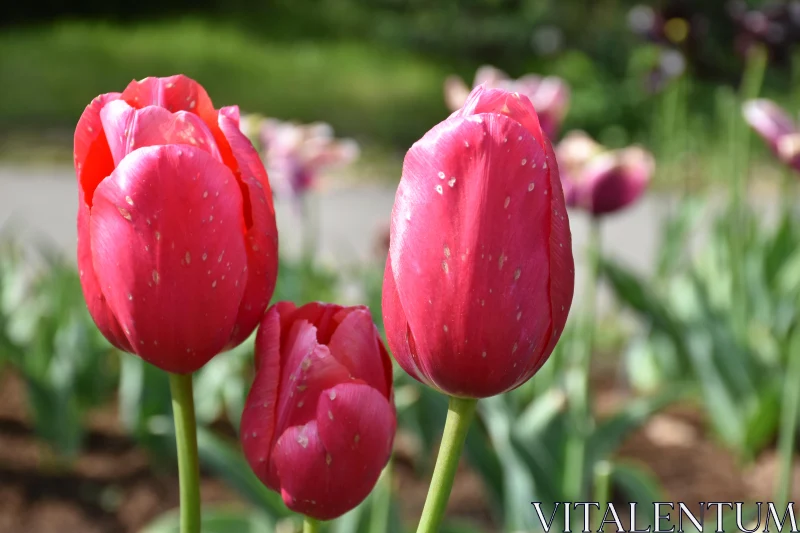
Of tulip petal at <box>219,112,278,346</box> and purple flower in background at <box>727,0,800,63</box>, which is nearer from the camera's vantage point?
tulip petal at <box>219,112,278,346</box>

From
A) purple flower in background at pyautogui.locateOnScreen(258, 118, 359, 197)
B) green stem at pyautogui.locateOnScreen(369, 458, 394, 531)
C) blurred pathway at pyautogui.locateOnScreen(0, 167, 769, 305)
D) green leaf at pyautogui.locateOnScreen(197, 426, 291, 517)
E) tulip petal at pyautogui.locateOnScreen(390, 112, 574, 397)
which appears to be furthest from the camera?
blurred pathway at pyautogui.locateOnScreen(0, 167, 769, 305)

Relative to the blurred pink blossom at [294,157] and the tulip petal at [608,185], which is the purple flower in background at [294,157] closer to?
the blurred pink blossom at [294,157]

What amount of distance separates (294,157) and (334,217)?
14.9ft

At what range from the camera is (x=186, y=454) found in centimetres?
46

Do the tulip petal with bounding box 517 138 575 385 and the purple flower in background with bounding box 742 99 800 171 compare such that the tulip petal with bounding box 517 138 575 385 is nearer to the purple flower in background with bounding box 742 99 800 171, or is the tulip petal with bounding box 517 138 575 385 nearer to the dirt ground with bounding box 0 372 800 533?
the dirt ground with bounding box 0 372 800 533

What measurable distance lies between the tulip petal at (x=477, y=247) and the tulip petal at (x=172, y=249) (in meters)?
0.08

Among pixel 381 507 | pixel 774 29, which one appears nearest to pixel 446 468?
pixel 381 507

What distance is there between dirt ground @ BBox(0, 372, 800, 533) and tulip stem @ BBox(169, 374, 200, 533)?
1.46 meters

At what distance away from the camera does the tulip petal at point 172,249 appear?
43 centimetres

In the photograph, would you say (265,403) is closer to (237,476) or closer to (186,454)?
(186,454)

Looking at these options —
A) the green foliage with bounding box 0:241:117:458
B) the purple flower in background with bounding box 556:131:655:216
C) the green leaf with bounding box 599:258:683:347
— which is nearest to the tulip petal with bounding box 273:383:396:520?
the purple flower in background with bounding box 556:131:655:216

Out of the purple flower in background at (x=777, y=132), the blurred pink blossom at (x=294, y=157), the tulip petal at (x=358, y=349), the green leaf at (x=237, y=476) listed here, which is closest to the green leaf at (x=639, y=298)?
the purple flower in background at (x=777, y=132)

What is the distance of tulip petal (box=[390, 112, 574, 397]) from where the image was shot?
1.31 feet

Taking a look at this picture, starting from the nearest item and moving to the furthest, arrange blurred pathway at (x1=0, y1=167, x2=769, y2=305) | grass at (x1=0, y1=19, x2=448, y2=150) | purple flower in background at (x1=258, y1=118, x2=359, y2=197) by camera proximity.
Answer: purple flower in background at (x1=258, y1=118, x2=359, y2=197)
blurred pathway at (x1=0, y1=167, x2=769, y2=305)
grass at (x1=0, y1=19, x2=448, y2=150)
